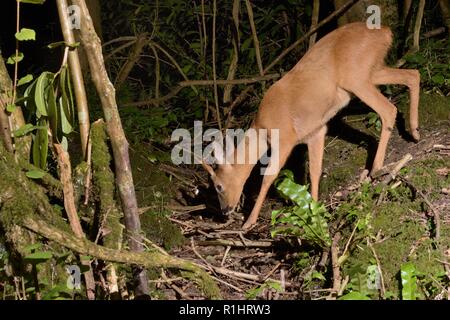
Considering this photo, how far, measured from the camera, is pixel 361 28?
22.5 feet

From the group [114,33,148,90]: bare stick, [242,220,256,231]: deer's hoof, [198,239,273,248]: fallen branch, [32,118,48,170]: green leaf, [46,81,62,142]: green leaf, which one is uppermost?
[114,33,148,90]: bare stick

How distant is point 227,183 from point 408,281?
2.99 meters

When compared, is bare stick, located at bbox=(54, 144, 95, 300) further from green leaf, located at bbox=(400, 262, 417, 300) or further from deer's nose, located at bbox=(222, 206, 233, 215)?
deer's nose, located at bbox=(222, 206, 233, 215)

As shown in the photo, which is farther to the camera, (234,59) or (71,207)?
(234,59)

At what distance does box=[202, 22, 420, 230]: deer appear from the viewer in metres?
6.71

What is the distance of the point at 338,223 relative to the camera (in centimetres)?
541

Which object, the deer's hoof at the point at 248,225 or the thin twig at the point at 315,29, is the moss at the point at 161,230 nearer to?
the deer's hoof at the point at 248,225

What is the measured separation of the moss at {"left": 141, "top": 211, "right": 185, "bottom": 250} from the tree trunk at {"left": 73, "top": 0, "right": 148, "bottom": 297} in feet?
6.11

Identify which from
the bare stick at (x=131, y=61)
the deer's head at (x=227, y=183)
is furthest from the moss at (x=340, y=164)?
the bare stick at (x=131, y=61)

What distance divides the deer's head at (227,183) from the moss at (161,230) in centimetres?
87

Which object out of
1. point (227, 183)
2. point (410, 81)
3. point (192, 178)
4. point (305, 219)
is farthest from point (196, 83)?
point (305, 219)

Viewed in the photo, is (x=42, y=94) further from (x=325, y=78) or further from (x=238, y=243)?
(x=325, y=78)

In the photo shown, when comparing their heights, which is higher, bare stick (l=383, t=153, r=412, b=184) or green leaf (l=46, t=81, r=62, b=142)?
green leaf (l=46, t=81, r=62, b=142)

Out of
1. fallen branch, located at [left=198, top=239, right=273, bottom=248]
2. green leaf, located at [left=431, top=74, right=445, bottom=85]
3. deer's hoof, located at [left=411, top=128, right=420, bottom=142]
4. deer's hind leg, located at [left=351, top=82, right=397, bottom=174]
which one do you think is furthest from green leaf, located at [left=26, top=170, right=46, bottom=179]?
green leaf, located at [left=431, top=74, right=445, bottom=85]
